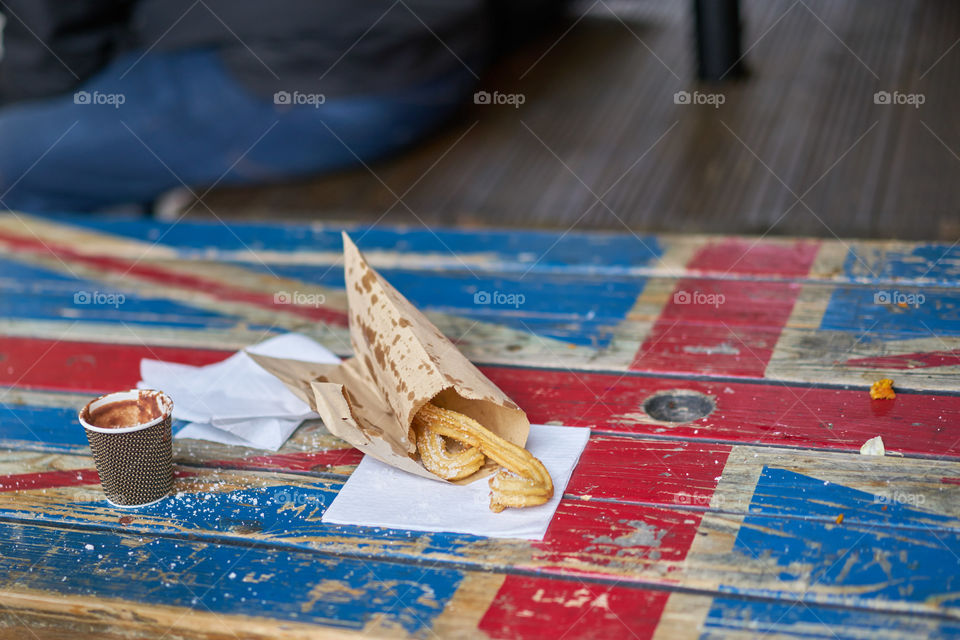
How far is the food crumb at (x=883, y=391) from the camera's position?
133cm

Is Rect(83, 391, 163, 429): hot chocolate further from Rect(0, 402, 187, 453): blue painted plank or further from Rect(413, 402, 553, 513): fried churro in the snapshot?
Rect(413, 402, 553, 513): fried churro

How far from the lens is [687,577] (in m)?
1.05

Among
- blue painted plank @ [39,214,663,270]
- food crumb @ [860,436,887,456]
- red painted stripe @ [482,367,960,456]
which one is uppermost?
blue painted plank @ [39,214,663,270]

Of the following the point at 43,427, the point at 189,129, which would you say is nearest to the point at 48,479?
the point at 43,427

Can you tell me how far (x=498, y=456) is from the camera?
48.7 inches

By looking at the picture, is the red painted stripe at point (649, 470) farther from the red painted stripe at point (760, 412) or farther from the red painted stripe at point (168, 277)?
the red painted stripe at point (168, 277)

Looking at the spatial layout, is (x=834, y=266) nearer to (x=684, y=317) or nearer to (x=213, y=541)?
(x=684, y=317)

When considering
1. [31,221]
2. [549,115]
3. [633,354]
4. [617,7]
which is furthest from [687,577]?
[617,7]

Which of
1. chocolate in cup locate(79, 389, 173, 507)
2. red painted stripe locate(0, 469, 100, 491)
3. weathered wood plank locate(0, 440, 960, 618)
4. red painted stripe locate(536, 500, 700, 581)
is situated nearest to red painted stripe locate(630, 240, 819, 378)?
weathered wood plank locate(0, 440, 960, 618)

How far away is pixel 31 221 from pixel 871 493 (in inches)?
74.5

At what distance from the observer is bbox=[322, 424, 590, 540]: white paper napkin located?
117 centimetres

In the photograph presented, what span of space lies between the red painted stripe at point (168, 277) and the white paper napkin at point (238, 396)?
6.5 inches

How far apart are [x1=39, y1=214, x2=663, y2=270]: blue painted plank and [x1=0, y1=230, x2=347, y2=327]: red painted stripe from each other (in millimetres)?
100

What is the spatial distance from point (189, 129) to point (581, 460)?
222 centimetres
